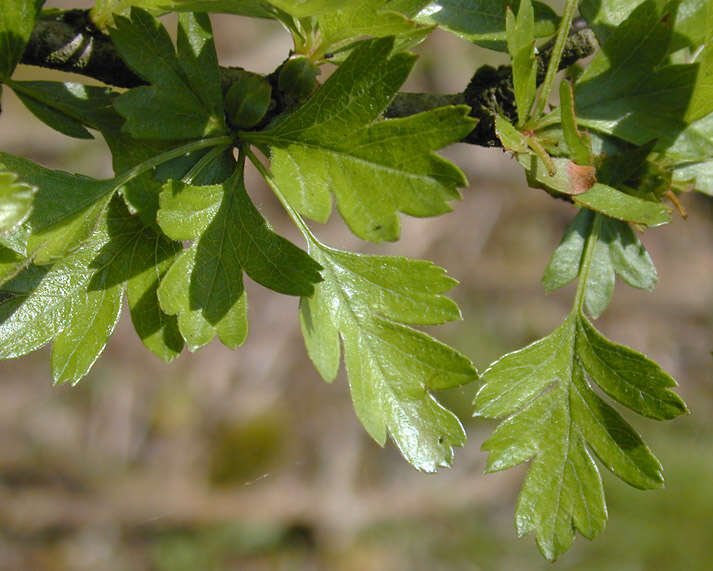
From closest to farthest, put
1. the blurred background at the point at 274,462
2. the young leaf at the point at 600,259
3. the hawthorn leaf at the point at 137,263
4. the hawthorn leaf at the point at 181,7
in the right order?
the hawthorn leaf at the point at 181,7
the hawthorn leaf at the point at 137,263
the young leaf at the point at 600,259
the blurred background at the point at 274,462

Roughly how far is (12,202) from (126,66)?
1.22 feet

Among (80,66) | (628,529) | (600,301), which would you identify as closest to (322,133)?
(80,66)

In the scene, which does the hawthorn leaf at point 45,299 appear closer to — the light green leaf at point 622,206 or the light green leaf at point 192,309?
the light green leaf at point 192,309

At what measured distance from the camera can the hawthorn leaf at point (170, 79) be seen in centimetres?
82

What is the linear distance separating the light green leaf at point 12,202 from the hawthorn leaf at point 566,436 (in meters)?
0.64

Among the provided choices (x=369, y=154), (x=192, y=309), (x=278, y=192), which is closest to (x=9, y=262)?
(x=192, y=309)

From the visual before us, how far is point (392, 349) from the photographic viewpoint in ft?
3.09

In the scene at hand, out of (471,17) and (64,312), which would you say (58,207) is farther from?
(471,17)

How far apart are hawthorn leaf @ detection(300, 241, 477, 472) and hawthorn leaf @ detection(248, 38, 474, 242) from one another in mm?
147

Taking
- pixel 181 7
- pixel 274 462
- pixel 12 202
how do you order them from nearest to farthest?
1. pixel 12 202
2. pixel 181 7
3. pixel 274 462

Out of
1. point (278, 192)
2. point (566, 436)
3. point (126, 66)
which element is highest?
point (126, 66)

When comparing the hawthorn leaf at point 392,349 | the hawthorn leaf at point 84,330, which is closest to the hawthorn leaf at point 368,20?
the hawthorn leaf at point 392,349

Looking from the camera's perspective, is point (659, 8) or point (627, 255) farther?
point (627, 255)

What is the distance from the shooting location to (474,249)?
4.56 m
